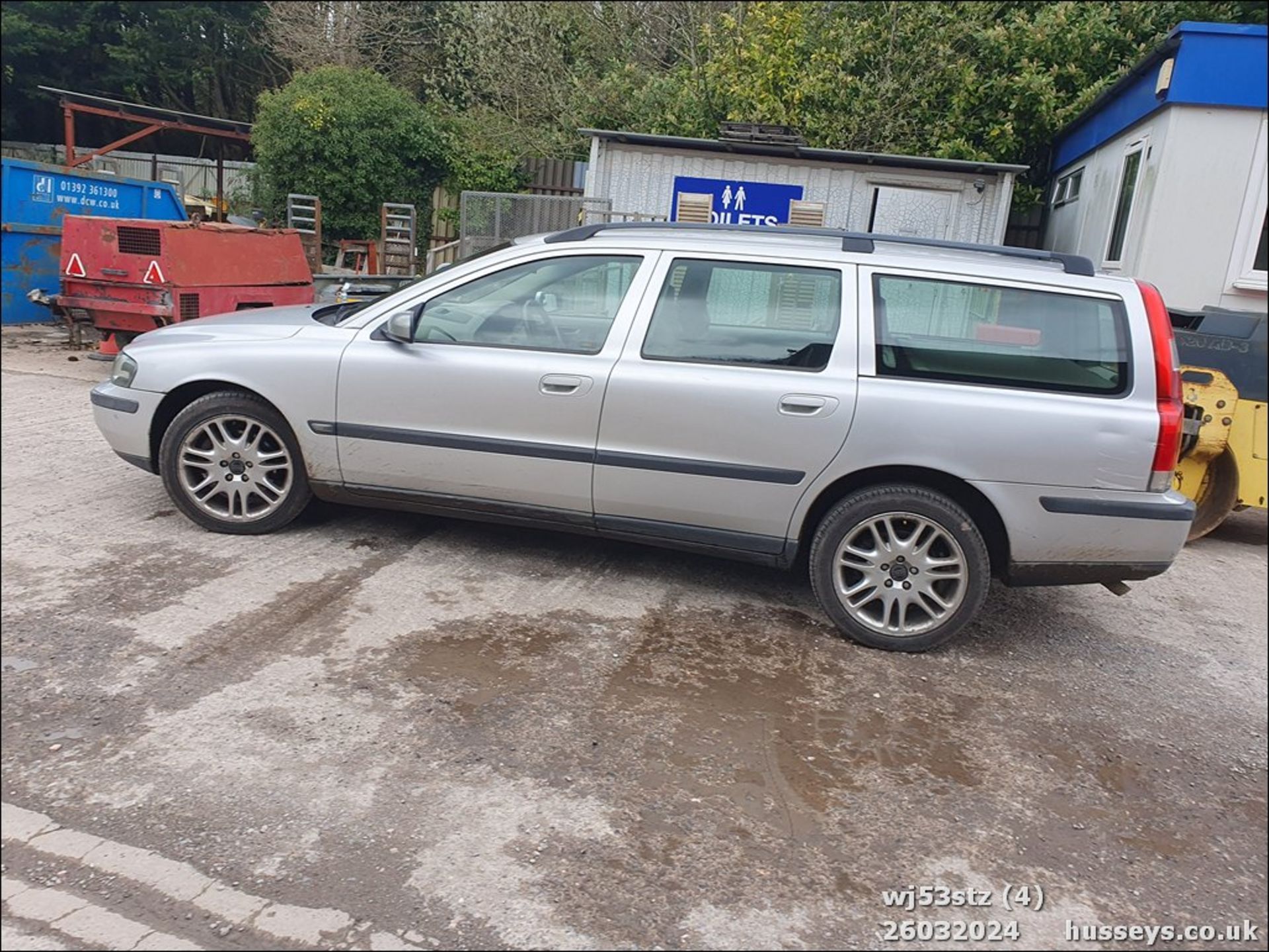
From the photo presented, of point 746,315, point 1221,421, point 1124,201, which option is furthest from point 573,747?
point 1124,201

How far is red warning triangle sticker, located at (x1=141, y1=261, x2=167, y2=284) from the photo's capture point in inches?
332

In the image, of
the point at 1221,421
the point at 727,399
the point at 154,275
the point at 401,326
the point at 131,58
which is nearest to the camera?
the point at 727,399

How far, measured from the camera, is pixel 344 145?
18.8 meters

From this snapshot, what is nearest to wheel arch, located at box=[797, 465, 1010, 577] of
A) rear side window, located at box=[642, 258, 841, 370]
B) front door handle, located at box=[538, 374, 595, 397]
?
rear side window, located at box=[642, 258, 841, 370]

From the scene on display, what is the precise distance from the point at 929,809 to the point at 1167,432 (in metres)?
1.96

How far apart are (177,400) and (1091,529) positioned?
432 cm

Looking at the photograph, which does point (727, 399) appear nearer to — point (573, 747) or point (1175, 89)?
point (573, 747)

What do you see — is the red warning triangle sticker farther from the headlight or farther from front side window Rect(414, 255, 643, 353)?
front side window Rect(414, 255, 643, 353)

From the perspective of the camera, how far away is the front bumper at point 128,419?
15.8 feet

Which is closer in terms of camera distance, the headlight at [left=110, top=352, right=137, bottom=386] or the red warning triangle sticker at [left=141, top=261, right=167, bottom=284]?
the headlight at [left=110, top=352, right=137, bottom=386]

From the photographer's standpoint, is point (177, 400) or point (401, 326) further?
point (177, 400)

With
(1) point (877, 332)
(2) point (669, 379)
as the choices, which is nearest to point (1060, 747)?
(1) point (877, 332)

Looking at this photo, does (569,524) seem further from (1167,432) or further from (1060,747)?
(1167,432)

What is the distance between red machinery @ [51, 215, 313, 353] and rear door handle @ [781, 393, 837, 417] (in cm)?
638
